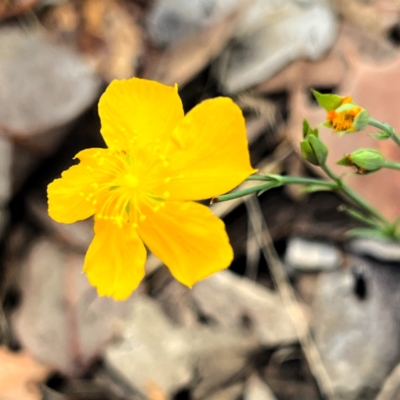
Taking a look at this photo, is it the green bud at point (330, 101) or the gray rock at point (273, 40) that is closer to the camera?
the green bud at point (330, 101)

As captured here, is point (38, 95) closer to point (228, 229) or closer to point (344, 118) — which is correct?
point (228, 229)

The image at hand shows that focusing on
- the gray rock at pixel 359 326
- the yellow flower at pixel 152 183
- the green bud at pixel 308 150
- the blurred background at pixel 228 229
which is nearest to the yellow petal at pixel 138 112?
the yellow flower at pixel 152 183

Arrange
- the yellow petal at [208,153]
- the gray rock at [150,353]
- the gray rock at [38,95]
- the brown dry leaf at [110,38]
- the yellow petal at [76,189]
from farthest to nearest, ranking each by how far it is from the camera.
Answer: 1. the brown dry leaf at [110,38]
2. the gray rock at [38,95]
3. the gray rock at [150,353]
4. the yellow petal at [76,189]
5. the yellow petal at [208,153]

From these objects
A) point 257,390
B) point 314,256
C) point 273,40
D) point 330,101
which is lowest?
point 257,390

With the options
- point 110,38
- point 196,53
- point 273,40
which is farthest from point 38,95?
point 273,40

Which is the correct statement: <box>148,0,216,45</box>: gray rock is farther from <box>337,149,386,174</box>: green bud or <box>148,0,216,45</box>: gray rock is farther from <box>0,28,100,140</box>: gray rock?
<box>337,149,386,174</box>: green bud

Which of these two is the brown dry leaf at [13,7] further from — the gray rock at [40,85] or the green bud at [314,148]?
the green bud at [314,148]

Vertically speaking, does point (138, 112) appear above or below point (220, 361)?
above

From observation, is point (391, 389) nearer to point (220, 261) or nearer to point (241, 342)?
point (241, 342)
